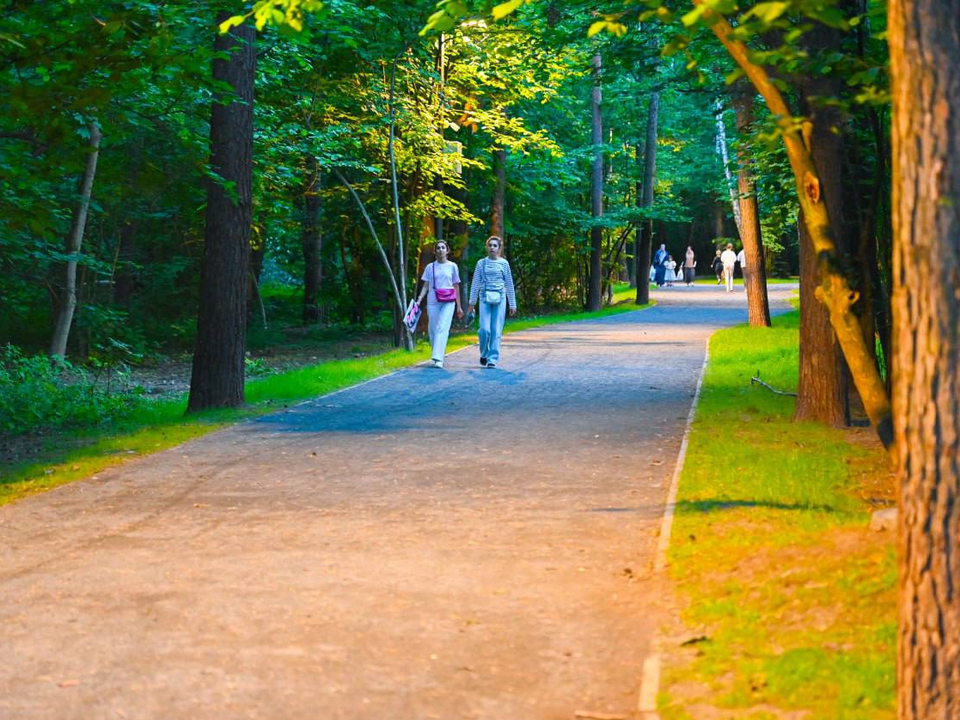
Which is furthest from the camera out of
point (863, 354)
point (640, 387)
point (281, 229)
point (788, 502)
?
point (281, 229)

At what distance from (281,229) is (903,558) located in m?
37.6

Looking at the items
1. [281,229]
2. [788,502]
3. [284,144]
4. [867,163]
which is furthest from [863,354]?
[281,229]

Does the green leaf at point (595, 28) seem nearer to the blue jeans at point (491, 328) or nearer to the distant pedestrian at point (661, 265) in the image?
the blue jeans at point (491, 328)

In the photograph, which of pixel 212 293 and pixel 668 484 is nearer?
pixel 668 484

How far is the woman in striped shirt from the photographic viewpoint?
20016 millimetres

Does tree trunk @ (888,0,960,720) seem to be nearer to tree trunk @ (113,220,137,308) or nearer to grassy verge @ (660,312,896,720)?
grassy verge @ (660,312,896,720)

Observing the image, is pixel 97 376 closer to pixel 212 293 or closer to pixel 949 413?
pixel 212 293

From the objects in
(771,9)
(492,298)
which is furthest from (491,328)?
(771,9)

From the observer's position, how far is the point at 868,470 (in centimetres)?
1005

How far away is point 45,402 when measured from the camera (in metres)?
16.3

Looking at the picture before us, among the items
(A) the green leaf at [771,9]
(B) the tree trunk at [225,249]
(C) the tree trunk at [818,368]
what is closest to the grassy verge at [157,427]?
(B) the tree trunk at [225,249]

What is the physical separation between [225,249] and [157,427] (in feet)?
8.02

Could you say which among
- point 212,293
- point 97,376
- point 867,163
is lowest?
point 97,376

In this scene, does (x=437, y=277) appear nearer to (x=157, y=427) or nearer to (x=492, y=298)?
(x=492, y=298)
